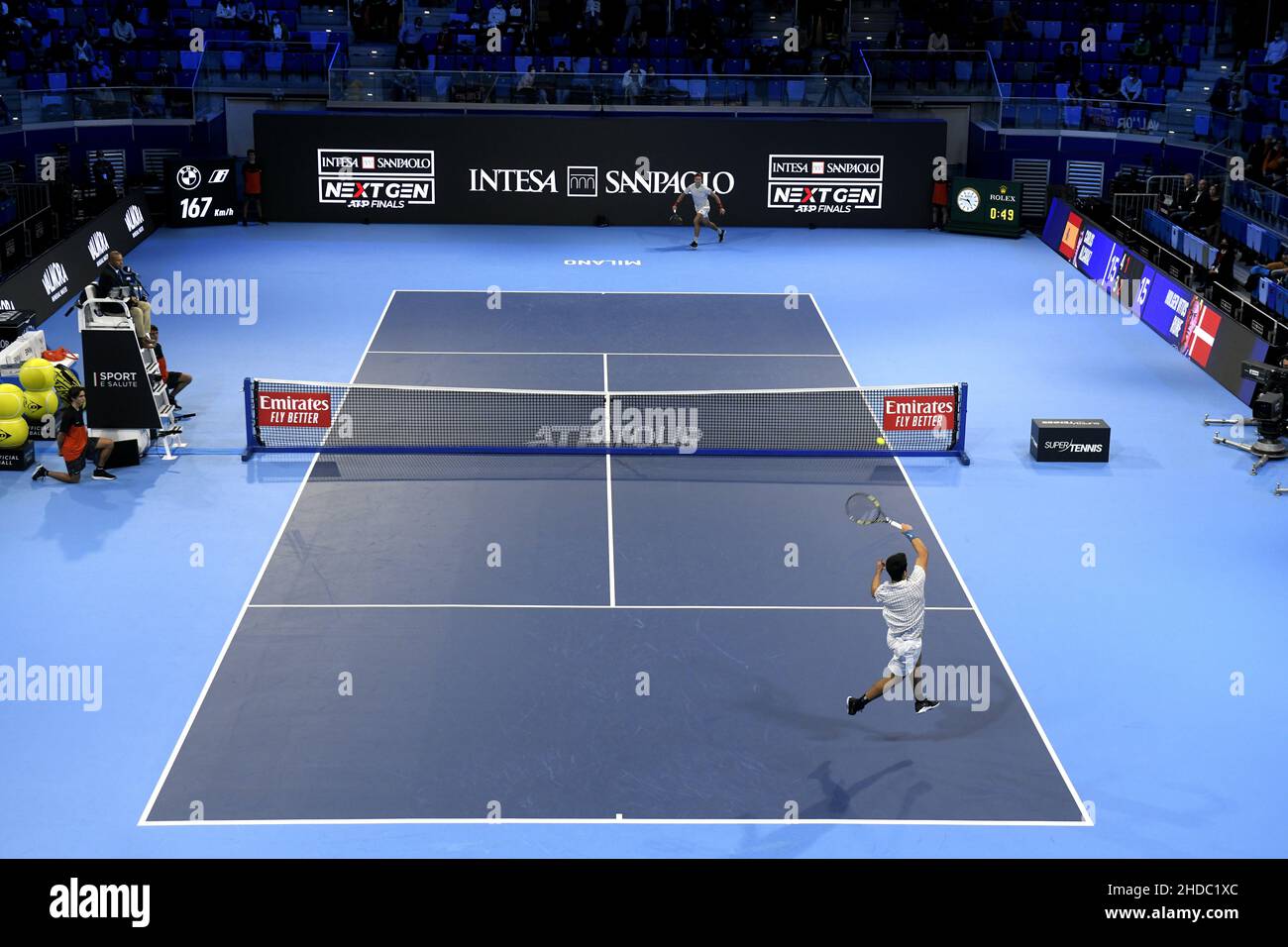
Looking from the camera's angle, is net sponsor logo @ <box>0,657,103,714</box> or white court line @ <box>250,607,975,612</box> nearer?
net sponsor logo @ <box>0,657,103,714</box>

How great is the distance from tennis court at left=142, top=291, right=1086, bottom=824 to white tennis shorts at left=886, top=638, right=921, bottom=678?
646mm

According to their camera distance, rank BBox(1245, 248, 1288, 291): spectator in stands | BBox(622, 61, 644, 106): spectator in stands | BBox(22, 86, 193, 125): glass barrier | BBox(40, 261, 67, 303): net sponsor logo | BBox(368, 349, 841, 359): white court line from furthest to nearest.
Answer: BBox(622, 61, 644, 106): spectator in stands
BBox(22, 86, 193, 125): glass barrier
BBox(40, 261, 67, 303): net sponsor logo
BBox(1245, 248, 1288, 291): spectator in stands
BBox(368, 349, 841, 359): white court line

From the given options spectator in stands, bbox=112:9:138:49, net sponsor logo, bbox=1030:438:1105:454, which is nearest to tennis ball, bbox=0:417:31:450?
net sponsor logo, bbox=1030:438:1105:454

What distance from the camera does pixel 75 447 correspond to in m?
19.4

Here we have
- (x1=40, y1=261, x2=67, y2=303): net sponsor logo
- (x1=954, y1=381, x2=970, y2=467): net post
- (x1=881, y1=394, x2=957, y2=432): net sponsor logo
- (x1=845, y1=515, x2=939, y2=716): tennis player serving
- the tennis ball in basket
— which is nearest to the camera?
(x1=845, y1=515, x2=939, y2=716): tennis player serving

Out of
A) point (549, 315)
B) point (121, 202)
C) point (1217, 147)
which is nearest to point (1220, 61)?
point (1217, 147)

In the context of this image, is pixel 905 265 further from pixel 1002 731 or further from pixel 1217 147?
pixel 1002 731

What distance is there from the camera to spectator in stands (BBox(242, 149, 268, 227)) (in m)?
36.5

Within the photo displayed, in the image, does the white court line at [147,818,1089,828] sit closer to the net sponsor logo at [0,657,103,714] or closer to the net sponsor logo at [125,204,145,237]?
the net sponsor logo at [0,657,103,714]

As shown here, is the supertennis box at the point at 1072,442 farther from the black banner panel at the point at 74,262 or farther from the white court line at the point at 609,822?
the black banner panel at the point at 74,262

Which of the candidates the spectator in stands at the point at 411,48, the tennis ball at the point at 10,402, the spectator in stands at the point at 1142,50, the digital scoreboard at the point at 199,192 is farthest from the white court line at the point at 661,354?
the spectator in stands at the point at 1142,50

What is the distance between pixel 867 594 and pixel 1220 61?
101 ft

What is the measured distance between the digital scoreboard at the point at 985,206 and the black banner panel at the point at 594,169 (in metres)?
0.81

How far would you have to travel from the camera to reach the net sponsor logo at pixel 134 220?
33156mm
